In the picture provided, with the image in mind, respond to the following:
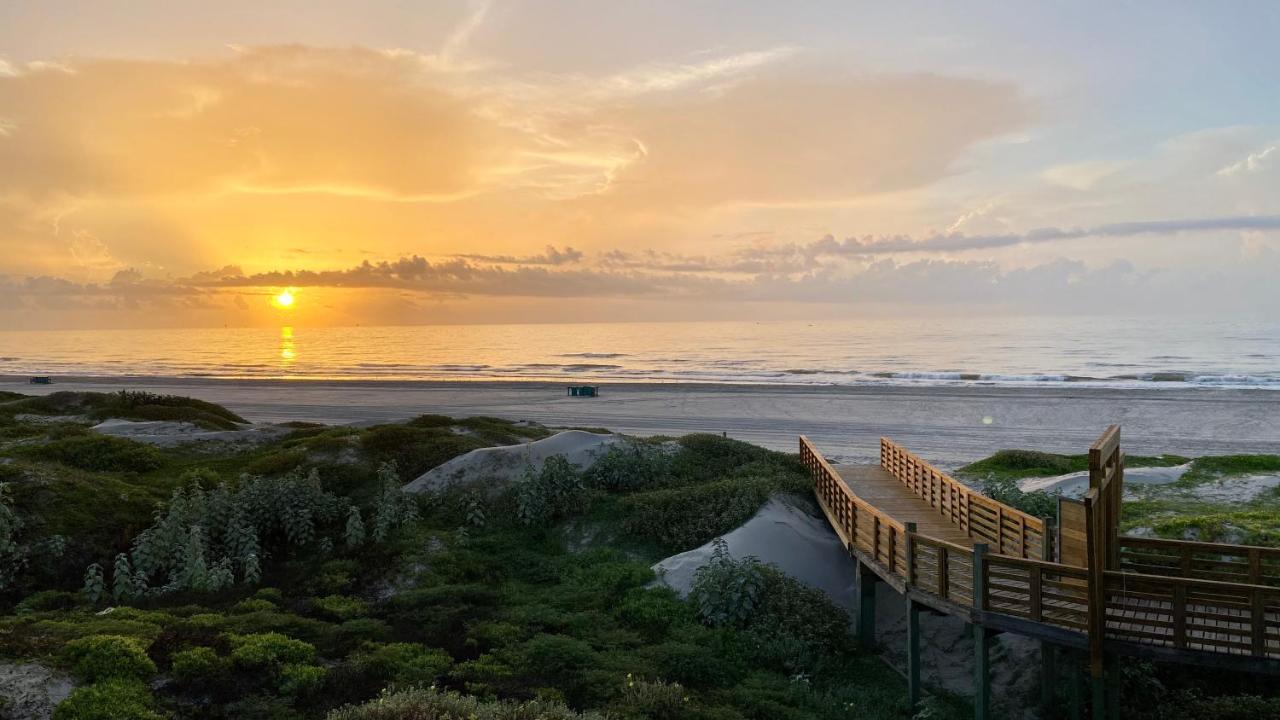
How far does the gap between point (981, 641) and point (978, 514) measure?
4414 millimetres

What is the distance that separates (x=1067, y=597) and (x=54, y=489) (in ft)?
73.4

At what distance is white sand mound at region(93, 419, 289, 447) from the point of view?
98.9 ft

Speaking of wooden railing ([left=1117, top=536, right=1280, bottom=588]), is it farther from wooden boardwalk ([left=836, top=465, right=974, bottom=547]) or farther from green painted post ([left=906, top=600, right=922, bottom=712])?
green painted post ([left=906, top=600, right=922, bottom=712])

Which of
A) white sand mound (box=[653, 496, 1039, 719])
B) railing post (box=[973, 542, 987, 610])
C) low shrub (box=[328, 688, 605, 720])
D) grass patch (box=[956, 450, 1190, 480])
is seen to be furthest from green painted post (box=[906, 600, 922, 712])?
grass patch (box=[956, 450, 1190, 480])

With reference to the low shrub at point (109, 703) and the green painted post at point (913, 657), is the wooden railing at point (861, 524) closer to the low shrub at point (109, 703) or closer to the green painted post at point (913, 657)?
the green painted post at point (913, 657)

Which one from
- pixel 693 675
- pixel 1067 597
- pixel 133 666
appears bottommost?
pixel 693 675

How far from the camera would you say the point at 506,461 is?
78.9 ft

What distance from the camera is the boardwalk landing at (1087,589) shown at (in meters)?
11.2

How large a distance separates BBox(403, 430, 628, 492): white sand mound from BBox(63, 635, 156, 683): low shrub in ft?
38.0

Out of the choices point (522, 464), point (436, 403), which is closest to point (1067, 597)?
point (522, 464)

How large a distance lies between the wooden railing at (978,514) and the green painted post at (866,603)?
244 cm

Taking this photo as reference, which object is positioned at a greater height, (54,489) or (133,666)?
(54,489)

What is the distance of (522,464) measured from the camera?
78.4 feet

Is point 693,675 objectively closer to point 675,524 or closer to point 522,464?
point 675,524
